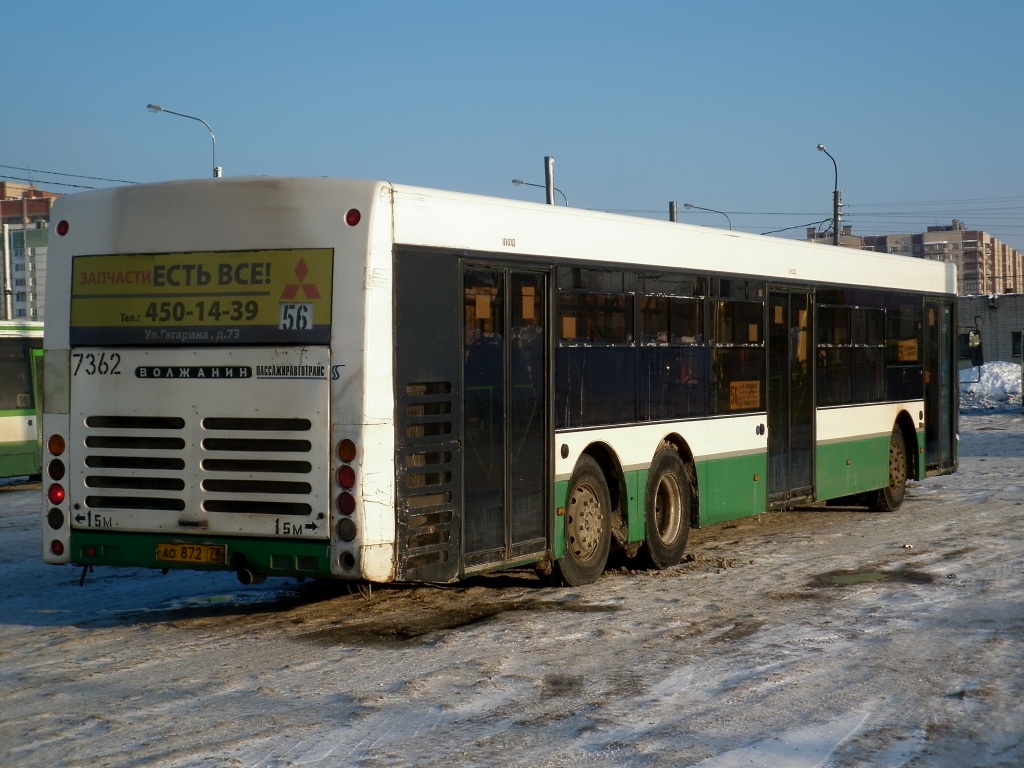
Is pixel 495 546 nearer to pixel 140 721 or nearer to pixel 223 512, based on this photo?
pixel 223 512

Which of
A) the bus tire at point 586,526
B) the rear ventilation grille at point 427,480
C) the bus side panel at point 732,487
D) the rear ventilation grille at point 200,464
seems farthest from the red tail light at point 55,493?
the bus side panel at point 732,487

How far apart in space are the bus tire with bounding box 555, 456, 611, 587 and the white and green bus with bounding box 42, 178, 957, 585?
2 cm

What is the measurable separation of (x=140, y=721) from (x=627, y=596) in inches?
199

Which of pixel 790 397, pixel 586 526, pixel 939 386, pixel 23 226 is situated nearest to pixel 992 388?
pixel 939 386

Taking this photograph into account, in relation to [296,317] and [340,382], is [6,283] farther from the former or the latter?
[340,382]

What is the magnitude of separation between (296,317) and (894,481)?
36.6 ft

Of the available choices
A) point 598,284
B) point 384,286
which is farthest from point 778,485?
point 384,286

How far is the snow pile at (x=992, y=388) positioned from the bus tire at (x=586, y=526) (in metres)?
41.6

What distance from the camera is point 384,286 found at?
385 inches

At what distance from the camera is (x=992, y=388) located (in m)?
56.3

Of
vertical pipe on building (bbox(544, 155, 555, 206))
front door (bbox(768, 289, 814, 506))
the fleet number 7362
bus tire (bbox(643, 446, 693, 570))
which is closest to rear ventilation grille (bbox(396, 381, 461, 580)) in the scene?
the fleet number 7362

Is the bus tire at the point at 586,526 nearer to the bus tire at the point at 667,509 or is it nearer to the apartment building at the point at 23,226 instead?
the bus tire at the point at 667,509

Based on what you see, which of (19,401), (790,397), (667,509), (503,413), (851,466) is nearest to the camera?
(503,413)

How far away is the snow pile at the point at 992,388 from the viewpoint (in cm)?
5319
